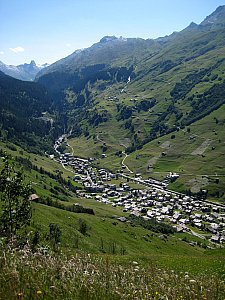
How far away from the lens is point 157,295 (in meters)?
9.86

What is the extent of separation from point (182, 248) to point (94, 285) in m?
120

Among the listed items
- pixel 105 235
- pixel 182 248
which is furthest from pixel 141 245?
pixel 182 248

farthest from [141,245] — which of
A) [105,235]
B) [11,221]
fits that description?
[11,221]

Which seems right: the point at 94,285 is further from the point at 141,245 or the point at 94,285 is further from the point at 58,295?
the point at 141,245

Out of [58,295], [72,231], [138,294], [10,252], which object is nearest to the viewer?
[58,295]

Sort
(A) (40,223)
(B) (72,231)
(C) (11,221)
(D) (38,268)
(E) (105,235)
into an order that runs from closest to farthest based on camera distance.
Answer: (D) (38,268) < (C) (11,221) < (A) (40,223) < (B) (72,231) < (E) (105,235)

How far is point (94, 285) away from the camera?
964cm

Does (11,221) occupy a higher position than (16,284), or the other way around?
(16,284)

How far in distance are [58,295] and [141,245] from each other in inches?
3760

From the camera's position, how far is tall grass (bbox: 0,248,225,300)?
8.91 metres

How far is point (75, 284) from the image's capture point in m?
9.45

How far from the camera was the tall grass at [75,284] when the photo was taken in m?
8.91

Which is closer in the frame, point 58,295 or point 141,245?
point 58,295

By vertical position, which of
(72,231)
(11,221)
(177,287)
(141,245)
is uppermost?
(177,287)
